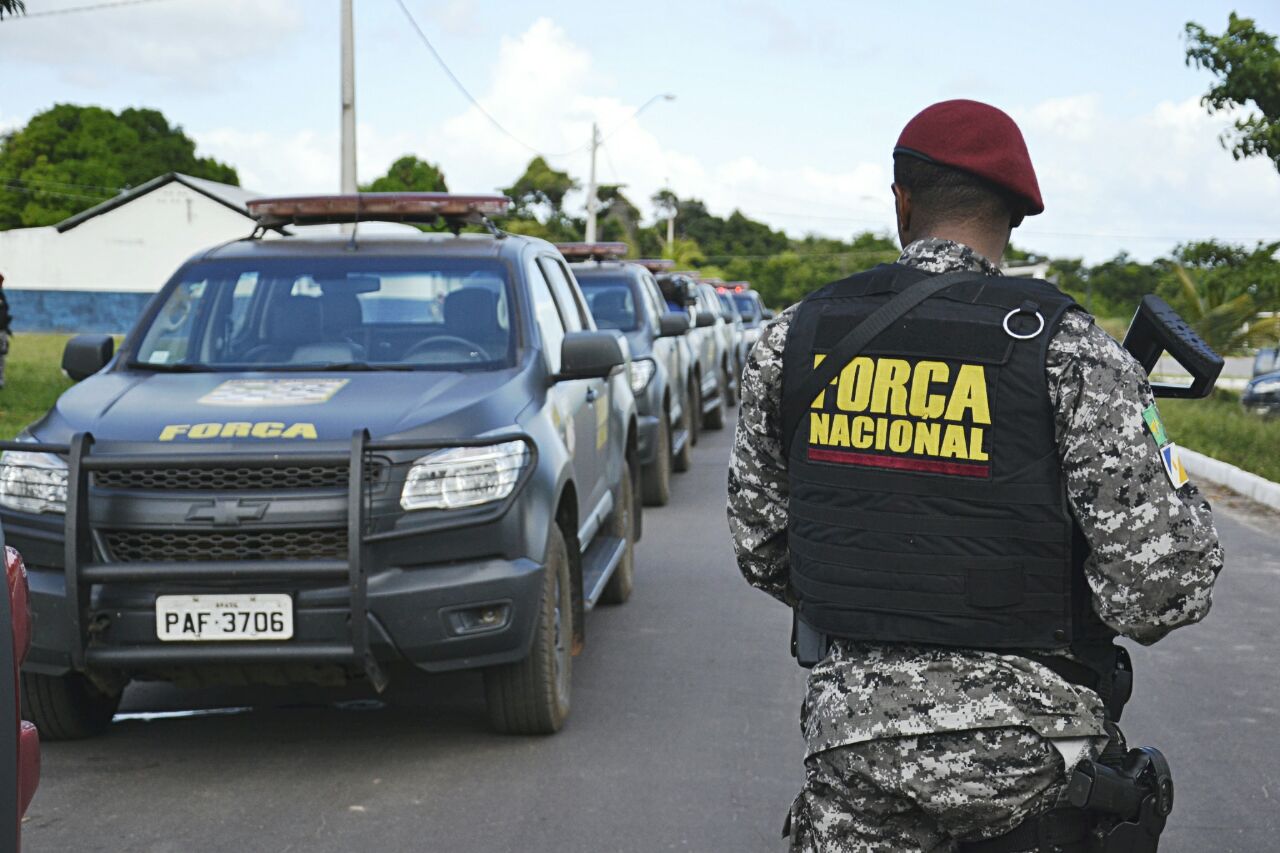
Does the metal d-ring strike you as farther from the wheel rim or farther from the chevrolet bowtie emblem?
the wheel rim

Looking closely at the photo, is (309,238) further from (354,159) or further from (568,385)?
(354,159)

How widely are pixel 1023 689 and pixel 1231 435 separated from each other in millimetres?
15544

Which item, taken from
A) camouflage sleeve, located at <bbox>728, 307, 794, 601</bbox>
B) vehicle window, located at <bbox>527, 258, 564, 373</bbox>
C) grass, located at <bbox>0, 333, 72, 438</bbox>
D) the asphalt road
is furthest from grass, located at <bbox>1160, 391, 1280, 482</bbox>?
camouflage sleeve, located at <bbox>728, 307, 794, 601</bbox>

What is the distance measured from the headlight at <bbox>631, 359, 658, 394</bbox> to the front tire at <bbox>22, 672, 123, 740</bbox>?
6.04m

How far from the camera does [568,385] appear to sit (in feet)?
21.8

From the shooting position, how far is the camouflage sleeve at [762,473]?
273 cm

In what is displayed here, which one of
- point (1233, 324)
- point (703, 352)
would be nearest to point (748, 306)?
point (1233, 324)

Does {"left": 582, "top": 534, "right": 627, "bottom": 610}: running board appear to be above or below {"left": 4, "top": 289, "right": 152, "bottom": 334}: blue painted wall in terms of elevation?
above

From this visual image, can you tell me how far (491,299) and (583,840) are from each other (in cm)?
249

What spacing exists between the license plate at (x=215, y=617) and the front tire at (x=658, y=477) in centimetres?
698

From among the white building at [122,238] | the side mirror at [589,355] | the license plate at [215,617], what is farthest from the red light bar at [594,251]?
the white building at [122,238]

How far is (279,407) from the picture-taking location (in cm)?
537

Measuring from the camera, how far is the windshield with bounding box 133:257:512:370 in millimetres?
6184

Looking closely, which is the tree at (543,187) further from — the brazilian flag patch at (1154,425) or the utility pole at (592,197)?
the brazilian flag patch at (1154,425)
